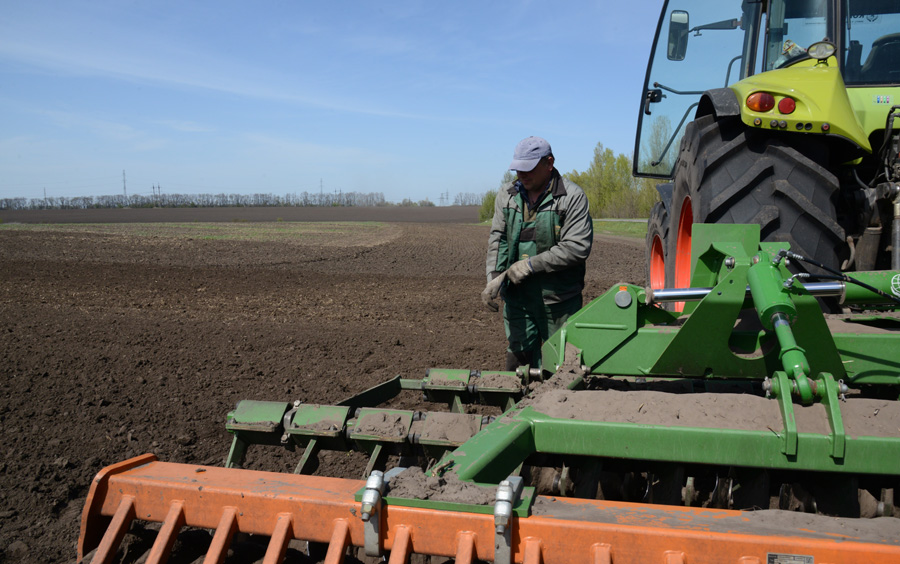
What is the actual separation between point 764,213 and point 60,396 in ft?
15.4

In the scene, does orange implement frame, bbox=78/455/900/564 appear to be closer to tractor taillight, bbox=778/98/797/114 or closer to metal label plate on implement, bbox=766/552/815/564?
metal label plate on implement, bbox=766/552/815/564

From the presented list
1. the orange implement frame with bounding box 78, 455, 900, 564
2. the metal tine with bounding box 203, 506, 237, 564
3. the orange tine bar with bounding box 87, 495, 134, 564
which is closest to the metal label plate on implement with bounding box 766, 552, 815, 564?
the orange implement frame with bounding box 78, 455, 900, 564

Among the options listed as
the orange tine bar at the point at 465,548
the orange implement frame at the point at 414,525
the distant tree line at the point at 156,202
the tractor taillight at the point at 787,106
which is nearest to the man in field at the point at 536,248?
the tractor taillight at the point at 787,106

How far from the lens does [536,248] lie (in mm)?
4148

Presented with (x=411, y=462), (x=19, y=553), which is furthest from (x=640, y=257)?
(x=19, y=553)

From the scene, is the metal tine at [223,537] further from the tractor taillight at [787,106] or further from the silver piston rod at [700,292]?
the tractor taillight at [787,106]

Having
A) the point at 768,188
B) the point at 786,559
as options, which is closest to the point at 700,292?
the point at 768,188

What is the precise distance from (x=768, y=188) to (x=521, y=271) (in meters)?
1.38

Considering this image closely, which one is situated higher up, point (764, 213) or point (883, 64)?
point (883, 64)

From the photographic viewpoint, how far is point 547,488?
2.55 m

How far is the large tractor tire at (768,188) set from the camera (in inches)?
122

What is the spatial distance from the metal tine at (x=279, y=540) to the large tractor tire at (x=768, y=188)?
2400mm

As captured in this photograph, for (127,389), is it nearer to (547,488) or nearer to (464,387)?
(464,387)

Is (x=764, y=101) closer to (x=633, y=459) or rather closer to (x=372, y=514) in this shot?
(x=633, y=459)
